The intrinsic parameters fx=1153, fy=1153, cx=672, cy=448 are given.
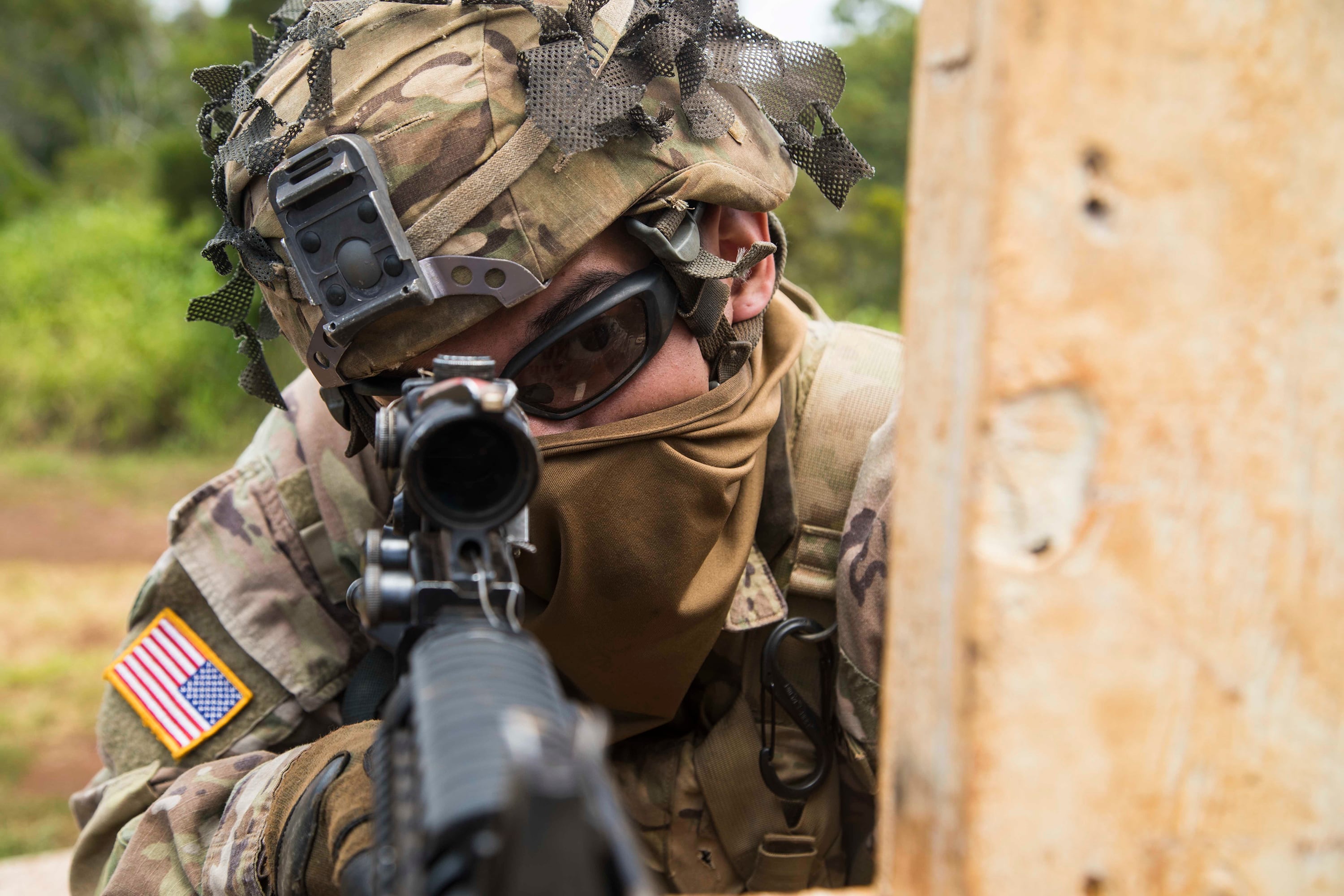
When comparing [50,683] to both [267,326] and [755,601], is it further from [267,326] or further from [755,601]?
[755,601]

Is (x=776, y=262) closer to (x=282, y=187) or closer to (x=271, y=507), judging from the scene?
(x=282, y=187)

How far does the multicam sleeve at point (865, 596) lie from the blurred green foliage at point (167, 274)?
6.05 metres

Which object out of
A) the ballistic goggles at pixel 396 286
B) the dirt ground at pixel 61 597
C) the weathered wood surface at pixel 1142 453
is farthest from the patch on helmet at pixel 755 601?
the dirt ground at pixel 61 597

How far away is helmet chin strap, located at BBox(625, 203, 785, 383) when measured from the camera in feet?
7.02

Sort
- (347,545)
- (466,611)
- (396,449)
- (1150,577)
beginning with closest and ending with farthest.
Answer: (1150,577), (466,611), (396,449), (347,545)

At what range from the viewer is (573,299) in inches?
82.9

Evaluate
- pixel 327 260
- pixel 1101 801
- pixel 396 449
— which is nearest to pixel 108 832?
pixel 327 260

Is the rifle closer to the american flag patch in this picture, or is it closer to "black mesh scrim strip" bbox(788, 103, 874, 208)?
the american flag patch

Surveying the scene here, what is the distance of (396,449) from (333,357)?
0.81 meters

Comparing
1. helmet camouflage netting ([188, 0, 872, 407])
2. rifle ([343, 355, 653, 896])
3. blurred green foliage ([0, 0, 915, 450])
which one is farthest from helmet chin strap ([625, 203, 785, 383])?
blurred green foliage ([0, 0, 915, 450])

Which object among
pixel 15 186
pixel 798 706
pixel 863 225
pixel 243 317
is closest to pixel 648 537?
pixel 798 706

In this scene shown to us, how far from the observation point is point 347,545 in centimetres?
262

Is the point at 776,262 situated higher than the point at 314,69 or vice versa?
the point at 314,69

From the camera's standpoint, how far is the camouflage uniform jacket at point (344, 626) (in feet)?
8.03
